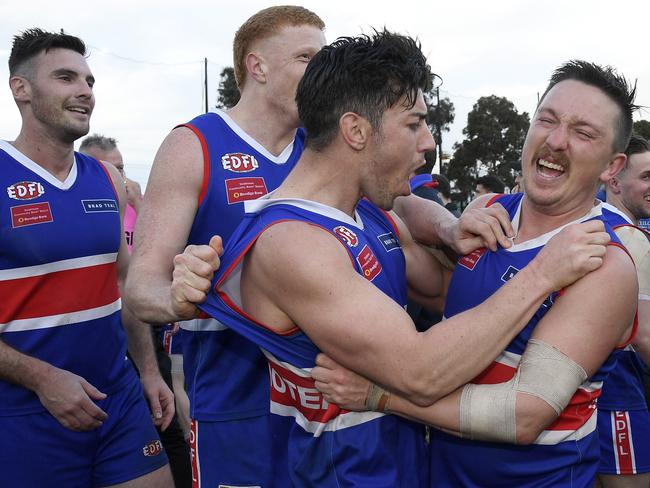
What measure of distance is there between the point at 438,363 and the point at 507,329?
241mm

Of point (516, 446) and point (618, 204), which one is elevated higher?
point (618, 204)

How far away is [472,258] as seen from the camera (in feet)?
8.82

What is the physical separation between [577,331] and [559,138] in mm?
825

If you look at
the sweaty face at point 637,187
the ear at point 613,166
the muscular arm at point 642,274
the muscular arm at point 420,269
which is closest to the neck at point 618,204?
the sweaty face at point 637,187

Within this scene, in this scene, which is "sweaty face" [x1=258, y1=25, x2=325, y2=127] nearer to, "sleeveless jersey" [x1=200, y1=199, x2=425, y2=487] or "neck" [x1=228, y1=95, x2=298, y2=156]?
"neck" [x1=228, y1=95, x2=298, y2=156]

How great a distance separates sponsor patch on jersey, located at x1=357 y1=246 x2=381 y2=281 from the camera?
87.4 inches

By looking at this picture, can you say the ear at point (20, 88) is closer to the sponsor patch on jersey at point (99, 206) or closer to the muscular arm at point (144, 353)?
the muscular arm at point (144, 353)

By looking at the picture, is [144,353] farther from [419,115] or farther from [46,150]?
[419,115]

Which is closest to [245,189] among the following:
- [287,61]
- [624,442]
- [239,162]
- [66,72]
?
[239,162]

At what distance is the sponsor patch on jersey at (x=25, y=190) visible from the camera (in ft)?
11.5

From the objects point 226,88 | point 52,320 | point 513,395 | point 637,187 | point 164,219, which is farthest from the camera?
point 226,88

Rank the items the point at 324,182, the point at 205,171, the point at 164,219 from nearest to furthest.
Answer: the point at 324,182
the point at 164,219
the point at 205,171

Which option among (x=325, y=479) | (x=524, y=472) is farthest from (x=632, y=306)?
(x=325, y=479)

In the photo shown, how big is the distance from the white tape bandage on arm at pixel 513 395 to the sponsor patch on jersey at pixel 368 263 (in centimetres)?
48
